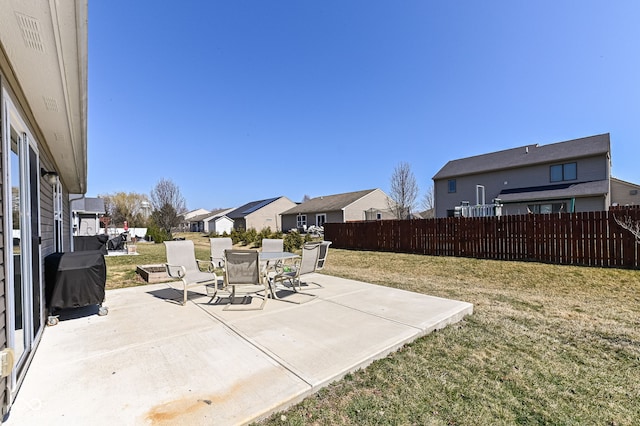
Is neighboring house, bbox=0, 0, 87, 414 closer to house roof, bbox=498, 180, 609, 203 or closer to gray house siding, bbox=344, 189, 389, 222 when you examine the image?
house roof, bbox=498, 180, 609, 203

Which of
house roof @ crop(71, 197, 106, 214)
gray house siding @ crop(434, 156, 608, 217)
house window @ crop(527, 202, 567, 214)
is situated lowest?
house window @ crop(527, 202, 567, 214)

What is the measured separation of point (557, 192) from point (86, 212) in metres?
30.0

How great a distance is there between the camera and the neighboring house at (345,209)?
3170cm

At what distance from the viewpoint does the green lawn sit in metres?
2.23

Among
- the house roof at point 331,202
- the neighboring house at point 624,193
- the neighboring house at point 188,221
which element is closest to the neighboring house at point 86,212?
the house roof at point 331,202

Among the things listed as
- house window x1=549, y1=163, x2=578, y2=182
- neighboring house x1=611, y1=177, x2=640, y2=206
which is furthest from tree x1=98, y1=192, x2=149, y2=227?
neighboring house x1=611, y1=177, x2=640, y2=206

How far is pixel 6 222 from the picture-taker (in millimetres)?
2098

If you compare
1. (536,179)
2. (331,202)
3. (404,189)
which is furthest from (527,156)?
(331,202)

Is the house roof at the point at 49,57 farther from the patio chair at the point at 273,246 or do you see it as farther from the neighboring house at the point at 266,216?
the neighboring house at the point at 266,216

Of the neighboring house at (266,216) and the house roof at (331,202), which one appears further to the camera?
the neighboring house at (266,216)

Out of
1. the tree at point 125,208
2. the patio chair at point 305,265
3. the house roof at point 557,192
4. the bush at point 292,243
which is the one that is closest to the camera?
the patio chair at point 305,265

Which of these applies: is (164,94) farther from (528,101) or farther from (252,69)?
(528,101)

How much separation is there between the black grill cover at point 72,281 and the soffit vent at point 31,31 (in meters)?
3.13

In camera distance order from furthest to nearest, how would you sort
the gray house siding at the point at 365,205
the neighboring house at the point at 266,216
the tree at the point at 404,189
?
the neighboring house at the point at 266,216 → the gray house siding at the point at 365,205 → the tree at the point at 404,189
